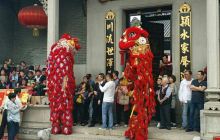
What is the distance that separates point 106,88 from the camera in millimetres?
10781

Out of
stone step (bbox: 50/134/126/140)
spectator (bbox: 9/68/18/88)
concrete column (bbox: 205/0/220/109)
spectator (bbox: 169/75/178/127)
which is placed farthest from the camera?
spectator (bbox: 9/68/18/88)

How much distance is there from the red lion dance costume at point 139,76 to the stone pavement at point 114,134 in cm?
49

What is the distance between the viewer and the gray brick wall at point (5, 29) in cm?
1520

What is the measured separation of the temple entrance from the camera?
13.0m

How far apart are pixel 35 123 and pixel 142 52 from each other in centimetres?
426

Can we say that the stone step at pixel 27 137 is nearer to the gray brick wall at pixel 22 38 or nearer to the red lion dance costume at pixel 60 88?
the red lion dance costume at pixel 60 88

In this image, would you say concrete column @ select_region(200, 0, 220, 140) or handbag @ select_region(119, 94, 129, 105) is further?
handbag @ select_region(119, 94, 129, 105)

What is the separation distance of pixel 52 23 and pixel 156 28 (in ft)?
12.1

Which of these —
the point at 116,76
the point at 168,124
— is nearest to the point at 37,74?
the point at 116,76

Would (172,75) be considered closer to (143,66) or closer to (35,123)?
(143,66)

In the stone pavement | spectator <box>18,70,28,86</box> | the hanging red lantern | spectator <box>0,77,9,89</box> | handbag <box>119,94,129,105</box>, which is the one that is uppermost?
the hanging red lantern

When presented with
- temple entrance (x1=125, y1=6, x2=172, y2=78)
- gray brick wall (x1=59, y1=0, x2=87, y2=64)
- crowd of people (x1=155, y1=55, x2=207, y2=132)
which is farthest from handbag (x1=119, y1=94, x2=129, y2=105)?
gray brick wall (x1=59, y1=0, x2=87, y2=64)

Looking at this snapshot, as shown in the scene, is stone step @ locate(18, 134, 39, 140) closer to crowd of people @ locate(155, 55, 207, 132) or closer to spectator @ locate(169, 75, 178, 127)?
crowd of people @ locate(155, 55, 207, 132)

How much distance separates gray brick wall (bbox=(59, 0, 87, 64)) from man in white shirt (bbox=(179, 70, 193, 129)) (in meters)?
4.16
